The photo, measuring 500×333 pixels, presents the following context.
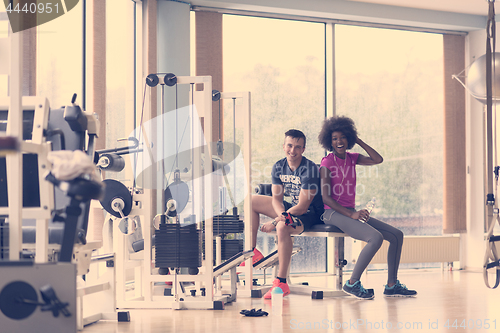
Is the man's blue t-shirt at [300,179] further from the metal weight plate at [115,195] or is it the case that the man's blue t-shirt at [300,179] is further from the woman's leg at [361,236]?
the metal weight plate at [115,195]

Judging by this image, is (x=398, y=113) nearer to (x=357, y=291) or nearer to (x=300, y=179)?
(x=300, y=179)

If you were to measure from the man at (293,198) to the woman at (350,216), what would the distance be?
106 mm

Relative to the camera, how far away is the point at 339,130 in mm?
4125

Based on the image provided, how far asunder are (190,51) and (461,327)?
11.8 feet

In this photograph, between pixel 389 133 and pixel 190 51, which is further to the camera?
pixel 389 133

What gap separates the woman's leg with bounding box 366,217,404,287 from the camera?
397 cm

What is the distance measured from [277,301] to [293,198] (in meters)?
1.12

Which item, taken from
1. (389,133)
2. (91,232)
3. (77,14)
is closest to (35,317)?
(91,232)

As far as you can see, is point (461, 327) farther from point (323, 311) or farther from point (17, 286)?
point (17, 286)

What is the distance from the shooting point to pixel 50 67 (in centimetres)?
399

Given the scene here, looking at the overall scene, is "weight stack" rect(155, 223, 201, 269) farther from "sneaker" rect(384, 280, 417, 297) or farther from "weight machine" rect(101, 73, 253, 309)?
"sneaker" rect(384, 280, 417, 297)

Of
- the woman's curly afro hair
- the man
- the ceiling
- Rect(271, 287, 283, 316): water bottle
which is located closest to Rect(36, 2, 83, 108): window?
the man

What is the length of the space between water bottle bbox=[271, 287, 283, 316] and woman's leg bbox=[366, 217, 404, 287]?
A: 118 centimetres

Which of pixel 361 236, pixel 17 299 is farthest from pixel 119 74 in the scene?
pixel 17 299
